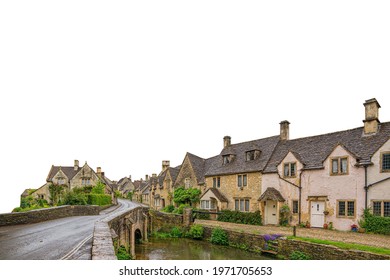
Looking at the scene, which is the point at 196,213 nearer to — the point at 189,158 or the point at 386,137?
the point at 189,158

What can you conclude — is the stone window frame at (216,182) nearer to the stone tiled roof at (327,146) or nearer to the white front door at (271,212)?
the stone tiled roof at (327,146)

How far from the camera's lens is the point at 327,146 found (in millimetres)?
22797

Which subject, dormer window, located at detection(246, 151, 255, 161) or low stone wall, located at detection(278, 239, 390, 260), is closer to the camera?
low stone wall, located at detection(278, 239, 390, 260)

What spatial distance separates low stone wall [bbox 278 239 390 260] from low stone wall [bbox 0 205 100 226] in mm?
16103

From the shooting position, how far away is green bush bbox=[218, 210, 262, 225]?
2506 centimetres

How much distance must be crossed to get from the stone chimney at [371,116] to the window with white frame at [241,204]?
12.6 meters

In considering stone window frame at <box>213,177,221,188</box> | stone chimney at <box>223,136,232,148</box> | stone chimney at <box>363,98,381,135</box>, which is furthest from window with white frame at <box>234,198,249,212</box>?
stone chimney at <box>363,98,381,135</box>

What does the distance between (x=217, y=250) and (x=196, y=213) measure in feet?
33.5

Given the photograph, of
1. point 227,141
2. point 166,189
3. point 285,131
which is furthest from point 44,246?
point 166,189

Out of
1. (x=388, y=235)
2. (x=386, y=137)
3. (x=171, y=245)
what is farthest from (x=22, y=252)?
(x=386, y=137)

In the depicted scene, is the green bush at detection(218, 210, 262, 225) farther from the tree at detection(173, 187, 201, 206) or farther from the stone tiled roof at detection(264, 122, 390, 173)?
the tree at detection(173, 187, 201, 206)

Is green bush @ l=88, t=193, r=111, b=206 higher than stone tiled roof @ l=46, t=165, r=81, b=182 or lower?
lower

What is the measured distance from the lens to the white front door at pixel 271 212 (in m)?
24.8

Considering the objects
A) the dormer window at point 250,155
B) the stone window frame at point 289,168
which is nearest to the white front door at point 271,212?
the stone window frame at point 289,168
